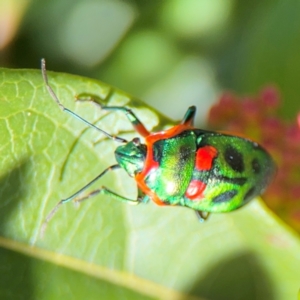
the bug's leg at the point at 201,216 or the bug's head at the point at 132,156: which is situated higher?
the bug's head at the point at 132,156

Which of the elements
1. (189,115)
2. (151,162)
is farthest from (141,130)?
(189,115)

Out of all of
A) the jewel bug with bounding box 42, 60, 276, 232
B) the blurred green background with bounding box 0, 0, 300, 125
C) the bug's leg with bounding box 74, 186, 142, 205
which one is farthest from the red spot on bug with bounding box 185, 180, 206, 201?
the blurred green background with bounding box 0, 0, 300, 125

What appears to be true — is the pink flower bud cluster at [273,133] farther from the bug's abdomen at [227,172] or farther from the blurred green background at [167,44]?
the blurred green background at [167,44]

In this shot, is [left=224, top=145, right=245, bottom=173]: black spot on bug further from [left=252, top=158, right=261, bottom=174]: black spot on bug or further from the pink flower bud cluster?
the pink flower bud cluster

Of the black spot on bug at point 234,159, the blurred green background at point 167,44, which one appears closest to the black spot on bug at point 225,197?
the black spot on bug at point 234,159

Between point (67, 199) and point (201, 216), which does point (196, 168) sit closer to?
point (201, 216)

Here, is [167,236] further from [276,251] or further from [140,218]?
[276,251]

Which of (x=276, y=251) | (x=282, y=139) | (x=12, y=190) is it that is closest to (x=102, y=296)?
(x=12, y=190)
